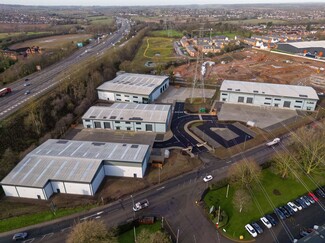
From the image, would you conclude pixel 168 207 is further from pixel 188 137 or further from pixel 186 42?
pixel 186 42

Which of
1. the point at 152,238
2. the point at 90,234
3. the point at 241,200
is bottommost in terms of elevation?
the point at 241,200

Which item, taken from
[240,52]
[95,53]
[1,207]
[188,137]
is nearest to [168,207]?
[188,137]

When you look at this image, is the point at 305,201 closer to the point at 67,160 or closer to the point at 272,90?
the point at 67,160

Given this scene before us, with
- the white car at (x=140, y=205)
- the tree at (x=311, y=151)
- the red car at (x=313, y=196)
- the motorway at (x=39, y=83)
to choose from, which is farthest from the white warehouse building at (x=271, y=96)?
the motorway at (x=39, y=83)

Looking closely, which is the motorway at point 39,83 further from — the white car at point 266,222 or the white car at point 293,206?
the white car at point 293,206

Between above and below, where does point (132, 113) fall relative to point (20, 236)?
above

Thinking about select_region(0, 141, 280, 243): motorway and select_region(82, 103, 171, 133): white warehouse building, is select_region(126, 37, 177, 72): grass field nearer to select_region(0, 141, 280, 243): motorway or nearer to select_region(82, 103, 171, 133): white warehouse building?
select_region(82, 103, 171, 133): white warehouse building

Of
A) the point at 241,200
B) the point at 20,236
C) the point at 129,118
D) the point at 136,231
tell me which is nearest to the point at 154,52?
the point at 129,118

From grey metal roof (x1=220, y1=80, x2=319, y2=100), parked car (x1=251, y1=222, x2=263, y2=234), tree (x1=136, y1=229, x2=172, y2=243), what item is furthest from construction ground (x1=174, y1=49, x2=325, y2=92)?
tree (x1=136, y1=229, x2=172, y2=243)
